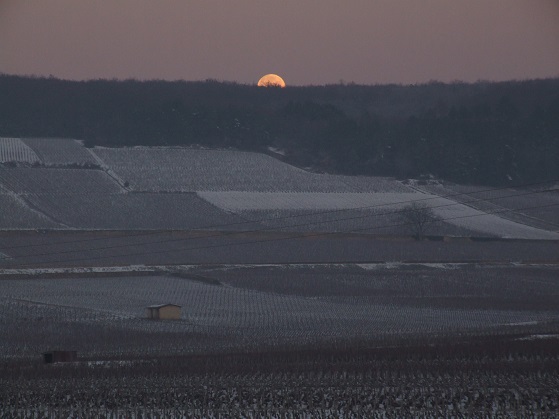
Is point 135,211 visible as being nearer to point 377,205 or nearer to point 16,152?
point 377,205

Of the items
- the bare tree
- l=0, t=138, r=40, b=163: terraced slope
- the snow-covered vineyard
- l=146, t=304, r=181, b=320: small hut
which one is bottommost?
l=146, t=304, r=181, b=320: small hut

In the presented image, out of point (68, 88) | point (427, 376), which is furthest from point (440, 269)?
point (68, 88)

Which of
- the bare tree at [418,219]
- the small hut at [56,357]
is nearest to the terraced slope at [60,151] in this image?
the bare tree at [418,219]

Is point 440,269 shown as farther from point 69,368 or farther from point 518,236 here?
point 69,368

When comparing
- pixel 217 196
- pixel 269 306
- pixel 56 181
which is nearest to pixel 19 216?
pixel 56 181

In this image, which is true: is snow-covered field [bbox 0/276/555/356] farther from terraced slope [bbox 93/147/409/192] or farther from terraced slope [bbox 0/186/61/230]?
terraced slope [bbox 93/147/409/192]

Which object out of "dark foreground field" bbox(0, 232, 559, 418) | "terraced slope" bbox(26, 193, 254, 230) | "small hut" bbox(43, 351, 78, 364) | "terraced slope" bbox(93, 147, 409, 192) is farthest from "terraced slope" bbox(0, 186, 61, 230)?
"small hut" bbox(43, 351, 78, 364)
